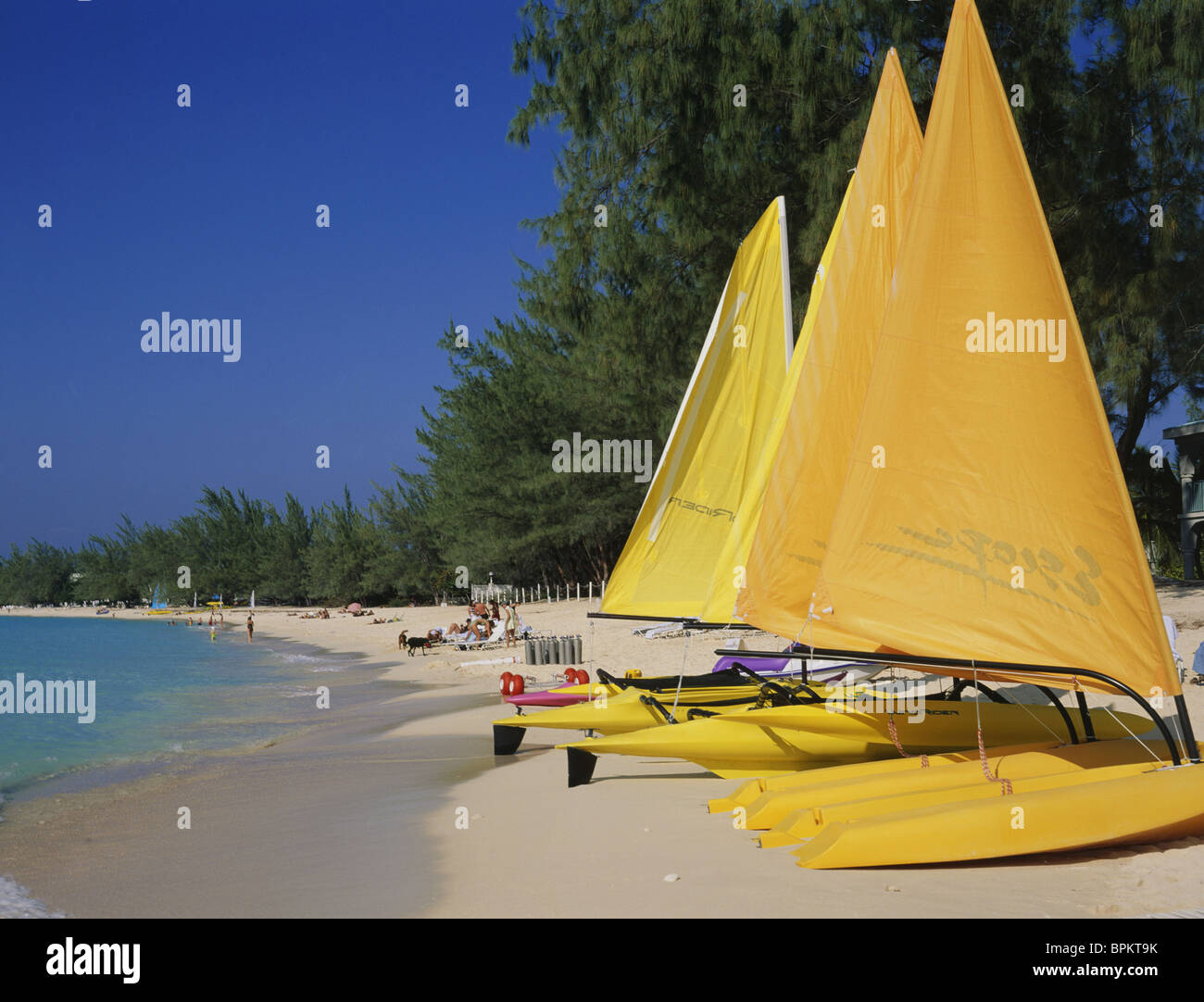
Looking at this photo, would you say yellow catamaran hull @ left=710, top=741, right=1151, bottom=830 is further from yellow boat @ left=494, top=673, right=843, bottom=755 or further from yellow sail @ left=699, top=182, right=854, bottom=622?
yellow sail @ left=699, top=182, right=854, bottom=622

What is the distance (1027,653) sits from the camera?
706 cm

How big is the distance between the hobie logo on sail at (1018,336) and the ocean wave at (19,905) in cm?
724

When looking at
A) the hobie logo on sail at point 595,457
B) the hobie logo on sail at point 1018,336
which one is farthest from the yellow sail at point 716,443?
the hobie logo on sail at point 595,457

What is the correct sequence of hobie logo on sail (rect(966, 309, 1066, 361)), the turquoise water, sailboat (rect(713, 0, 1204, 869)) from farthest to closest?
the turquoise water, hobie logo on sail (rect(966, 309, 1066, 361)), sailboat (rect(713, 0, 1204, 869))

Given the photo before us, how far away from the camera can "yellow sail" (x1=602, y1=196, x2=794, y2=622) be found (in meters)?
11.9

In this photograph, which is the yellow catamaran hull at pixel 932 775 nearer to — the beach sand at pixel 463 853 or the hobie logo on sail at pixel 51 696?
the beach sand at pixel 463 853

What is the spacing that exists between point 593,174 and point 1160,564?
21202 millimetres

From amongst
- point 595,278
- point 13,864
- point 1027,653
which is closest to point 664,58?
point 595,278

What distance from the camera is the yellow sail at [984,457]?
7009 millimetres

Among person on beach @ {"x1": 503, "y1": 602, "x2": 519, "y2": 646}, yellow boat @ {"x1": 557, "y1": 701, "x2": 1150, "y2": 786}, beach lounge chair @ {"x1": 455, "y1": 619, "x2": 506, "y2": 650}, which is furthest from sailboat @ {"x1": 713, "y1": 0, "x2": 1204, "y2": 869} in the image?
beach lounge chair @ {"x1": 455, "y1": 619, "x2": 506, "y2": 650}

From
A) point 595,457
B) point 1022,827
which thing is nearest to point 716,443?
point 1022,827

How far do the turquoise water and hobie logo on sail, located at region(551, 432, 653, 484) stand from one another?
34.5 ft
